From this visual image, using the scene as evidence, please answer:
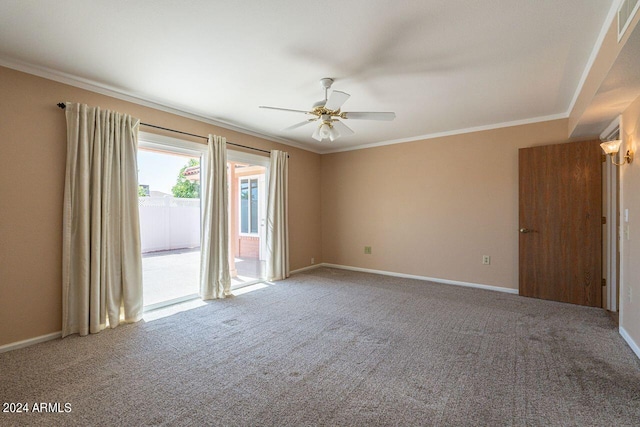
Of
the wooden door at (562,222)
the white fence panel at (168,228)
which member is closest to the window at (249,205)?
the white fence panel at (168,228)

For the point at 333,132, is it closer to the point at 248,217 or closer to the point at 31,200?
the point at 31,200

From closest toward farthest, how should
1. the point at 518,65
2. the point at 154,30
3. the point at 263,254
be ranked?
1. the point at 154,30
2. the point at 518,65
3. the point at 263,254

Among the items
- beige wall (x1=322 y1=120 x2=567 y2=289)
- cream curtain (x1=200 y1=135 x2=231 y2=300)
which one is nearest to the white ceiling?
cream curtain (x1=200 y1=135 x2=231 y2=300)

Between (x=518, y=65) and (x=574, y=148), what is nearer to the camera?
(x=518, y=65)

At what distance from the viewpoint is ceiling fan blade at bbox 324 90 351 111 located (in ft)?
8.51

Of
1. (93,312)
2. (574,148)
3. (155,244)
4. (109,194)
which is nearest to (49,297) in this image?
(93,312)

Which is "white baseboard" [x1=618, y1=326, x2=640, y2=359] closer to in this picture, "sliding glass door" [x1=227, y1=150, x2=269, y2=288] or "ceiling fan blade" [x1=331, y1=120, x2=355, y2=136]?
"ceiling fan blade" [x1=331, y1=120, x2=355, y2=136]

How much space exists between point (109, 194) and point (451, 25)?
139 inches

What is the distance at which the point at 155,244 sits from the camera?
6410 mm

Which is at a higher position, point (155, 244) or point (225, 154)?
point (225, 154)

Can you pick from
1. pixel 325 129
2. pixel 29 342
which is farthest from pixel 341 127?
pixel 29 342

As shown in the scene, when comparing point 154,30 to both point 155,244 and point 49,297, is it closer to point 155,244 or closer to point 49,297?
point 49,297

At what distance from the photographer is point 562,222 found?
3.96 metres

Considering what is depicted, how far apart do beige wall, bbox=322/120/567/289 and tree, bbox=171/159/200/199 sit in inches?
109
